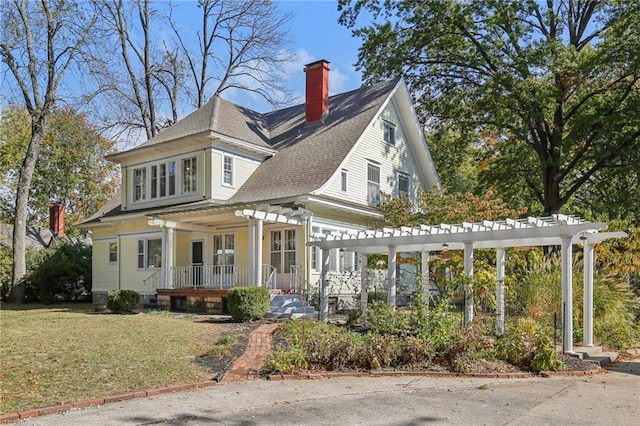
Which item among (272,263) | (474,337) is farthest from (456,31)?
(474,337)

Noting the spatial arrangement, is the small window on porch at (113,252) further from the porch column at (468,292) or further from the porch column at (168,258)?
the porch column at (468,292)

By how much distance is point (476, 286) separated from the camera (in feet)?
38.4

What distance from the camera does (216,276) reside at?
1961cm

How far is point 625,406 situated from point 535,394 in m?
1.05

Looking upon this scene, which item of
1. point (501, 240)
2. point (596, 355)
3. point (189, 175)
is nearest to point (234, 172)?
point (189, 175)

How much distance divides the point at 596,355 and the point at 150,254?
1738 cm

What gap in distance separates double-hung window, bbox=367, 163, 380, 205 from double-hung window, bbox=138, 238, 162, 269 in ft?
28.0

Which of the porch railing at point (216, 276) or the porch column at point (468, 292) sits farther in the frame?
the porch railing at point (216, 276)

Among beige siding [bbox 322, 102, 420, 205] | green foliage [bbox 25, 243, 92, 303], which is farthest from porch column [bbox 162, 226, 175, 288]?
green foliage [bbox 25, 243, 92, 303]

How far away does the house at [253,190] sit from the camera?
1888 cm

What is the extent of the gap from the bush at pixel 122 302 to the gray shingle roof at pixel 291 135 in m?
4.50

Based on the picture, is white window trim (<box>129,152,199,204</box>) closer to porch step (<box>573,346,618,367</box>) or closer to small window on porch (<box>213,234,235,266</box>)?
small window on porch (<box>213,234,235,266</box>)

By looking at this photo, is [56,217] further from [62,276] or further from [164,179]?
[164,179]

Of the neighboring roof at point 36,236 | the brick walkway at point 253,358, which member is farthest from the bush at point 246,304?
the neighboring roof at point 36,236
